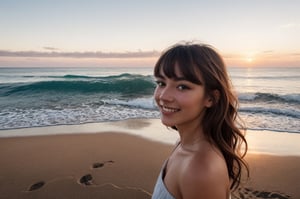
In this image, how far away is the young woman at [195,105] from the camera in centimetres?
147

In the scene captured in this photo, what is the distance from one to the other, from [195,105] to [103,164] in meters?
4.08

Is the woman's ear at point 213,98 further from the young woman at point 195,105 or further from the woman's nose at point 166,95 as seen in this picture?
the woman's nose at point 166,95

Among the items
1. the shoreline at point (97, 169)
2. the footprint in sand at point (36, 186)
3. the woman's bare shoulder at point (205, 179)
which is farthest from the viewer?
the footprint in sand at point (36, 186)

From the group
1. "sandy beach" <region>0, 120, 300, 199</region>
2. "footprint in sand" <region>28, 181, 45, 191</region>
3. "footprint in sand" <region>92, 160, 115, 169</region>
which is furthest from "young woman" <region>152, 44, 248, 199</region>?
"footprint in sand" <region>92, 160, 115, 169</region>

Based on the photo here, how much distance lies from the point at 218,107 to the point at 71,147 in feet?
17.5

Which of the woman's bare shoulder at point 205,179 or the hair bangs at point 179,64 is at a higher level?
the hair bangs at point 179,64

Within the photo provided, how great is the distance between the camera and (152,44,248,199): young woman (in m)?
1.47

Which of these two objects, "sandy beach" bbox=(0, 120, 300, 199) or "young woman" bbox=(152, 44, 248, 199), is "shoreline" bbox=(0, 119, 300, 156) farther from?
"young woman" bbox=(152, 44, 248, 199)

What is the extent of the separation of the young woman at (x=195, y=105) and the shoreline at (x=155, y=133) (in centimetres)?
496

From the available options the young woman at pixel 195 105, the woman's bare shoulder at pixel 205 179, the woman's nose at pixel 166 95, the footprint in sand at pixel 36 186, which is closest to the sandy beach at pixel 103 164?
the footprint in sand at pixel 36 186

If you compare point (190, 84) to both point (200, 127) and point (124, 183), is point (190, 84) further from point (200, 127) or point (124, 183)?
point (124, 183)

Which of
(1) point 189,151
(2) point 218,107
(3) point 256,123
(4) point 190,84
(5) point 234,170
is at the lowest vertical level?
(3) point 256,123

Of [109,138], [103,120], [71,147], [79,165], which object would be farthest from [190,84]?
[103,120]

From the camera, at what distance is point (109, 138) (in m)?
7.16
